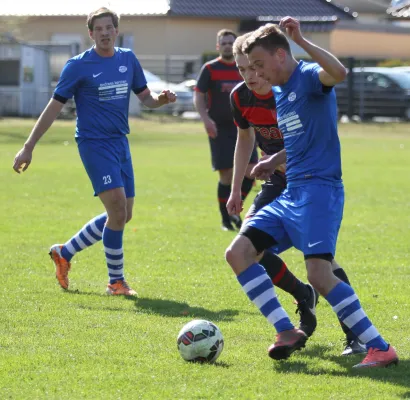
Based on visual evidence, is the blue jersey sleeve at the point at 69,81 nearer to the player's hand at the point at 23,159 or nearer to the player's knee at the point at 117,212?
the player's hand at the point at 23,159

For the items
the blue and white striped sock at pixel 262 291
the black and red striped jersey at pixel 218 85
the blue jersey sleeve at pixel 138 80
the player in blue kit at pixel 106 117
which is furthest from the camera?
the black and red striped jersey at pixel 218 85

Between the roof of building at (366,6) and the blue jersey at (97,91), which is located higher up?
the blue jersey at (97,91)

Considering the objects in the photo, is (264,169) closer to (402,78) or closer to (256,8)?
(402,78)

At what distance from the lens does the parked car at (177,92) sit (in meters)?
34.9

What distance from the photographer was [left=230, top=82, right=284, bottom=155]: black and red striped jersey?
20.8 feet

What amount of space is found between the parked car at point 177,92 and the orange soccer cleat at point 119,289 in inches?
1052

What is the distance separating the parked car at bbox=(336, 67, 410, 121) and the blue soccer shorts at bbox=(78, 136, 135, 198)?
25.7 meters


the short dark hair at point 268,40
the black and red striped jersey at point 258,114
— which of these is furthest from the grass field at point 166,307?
the short dark hair at point 268,40

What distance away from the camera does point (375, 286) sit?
26.0ft

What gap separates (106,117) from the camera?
7.69 m

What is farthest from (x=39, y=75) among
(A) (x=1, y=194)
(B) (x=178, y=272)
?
(B) (x=178, y=272)

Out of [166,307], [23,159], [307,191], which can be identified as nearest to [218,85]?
[23,159]

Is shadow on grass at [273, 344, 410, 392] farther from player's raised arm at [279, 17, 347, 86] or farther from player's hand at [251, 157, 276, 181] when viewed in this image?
player's raised arm at [279, 17, 347, 86]

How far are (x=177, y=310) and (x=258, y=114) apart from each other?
164cm
